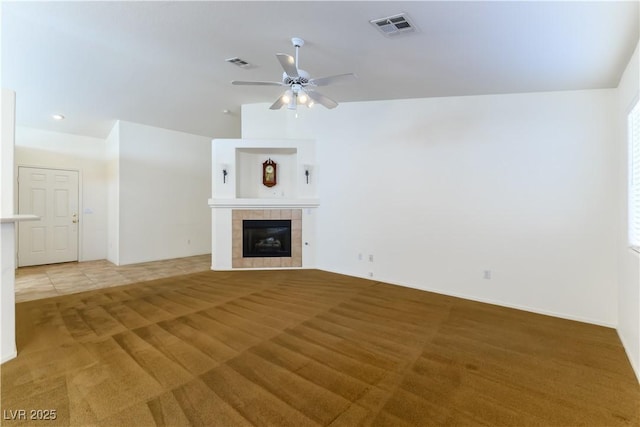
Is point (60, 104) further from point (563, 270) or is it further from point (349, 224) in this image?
point (563, 270)

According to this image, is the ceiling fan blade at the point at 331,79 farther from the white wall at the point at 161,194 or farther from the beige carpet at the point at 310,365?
the white wall at the point at 161,194

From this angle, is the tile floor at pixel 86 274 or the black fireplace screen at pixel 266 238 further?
the black fireplace screen at pixel 266 238

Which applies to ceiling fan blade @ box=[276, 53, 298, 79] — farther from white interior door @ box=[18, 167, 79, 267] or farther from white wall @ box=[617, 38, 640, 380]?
white interior door @ box=[18, 167, 79, 267]

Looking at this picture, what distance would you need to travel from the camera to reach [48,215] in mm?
6098

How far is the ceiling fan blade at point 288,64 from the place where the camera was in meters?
2.48

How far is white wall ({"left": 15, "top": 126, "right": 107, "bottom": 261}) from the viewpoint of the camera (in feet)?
19.6

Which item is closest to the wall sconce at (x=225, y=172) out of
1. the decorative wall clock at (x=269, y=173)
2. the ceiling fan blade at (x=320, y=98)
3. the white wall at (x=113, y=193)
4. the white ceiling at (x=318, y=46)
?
the decorative wall clock at (x=269, y=173)

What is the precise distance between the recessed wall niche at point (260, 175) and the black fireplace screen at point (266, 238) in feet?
2.26

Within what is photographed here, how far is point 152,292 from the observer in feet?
13.7

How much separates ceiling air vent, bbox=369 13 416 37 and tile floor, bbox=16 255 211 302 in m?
5.07

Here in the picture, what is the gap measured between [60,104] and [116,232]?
2.61m

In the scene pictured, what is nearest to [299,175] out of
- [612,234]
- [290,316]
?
[290,316]

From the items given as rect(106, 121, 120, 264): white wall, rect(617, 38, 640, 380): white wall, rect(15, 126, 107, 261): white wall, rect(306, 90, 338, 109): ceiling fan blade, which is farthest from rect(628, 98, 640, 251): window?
rect(15, 126, 107, 261): white wall

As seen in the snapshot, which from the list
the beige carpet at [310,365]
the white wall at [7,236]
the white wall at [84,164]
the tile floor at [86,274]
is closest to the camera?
the beige carpet at [310,365]
